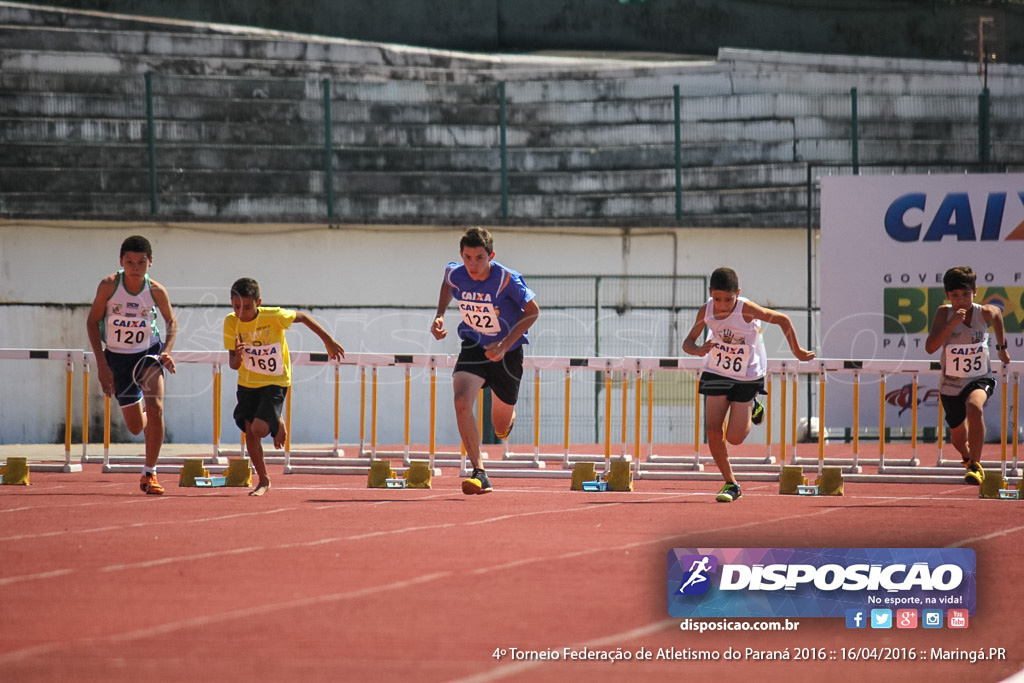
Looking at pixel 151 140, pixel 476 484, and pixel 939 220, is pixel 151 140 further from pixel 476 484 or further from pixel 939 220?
pixel 476 484

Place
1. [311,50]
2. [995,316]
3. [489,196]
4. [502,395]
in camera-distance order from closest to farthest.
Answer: [502,395] → [995,316] → [489,196] → [311,50]

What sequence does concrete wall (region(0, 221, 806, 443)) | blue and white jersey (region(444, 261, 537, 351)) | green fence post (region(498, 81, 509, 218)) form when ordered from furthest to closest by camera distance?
green fence post (region(498, 81, 509, 218)) → concrete wall (region(0, 221, 806, 443)) → blue and white jersey (region(444, 261, 537, 351))

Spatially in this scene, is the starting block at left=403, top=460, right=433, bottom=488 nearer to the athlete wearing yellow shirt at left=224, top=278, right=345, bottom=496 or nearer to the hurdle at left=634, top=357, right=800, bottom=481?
the athlete wearing yellow shirt at left=224, top=278, right=345, bottom=496

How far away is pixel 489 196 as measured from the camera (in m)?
24.1

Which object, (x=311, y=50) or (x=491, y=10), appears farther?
(x=491, y=10)

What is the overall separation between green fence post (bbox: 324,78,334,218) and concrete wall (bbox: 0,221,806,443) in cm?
68

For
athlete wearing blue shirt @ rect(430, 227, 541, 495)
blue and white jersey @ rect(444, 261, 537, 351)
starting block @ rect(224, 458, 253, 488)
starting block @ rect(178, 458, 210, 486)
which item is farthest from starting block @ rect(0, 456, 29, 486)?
blue and white jersey @ rect(444, 261, 537, 351)

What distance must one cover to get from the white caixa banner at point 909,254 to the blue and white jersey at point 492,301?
854 cm

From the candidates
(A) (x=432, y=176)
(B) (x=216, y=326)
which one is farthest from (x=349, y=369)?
(A) (x=432, y=176)

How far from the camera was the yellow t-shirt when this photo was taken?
11539 millimetres

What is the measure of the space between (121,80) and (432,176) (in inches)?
220

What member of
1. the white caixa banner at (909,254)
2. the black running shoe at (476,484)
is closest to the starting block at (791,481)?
the black running shoe at (476,484)

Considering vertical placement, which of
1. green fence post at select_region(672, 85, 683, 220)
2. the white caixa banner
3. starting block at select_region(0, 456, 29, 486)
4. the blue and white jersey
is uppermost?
green fence post at select_region(672, 85, 683, 220)

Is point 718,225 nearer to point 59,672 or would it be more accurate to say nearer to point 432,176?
point 432,176
